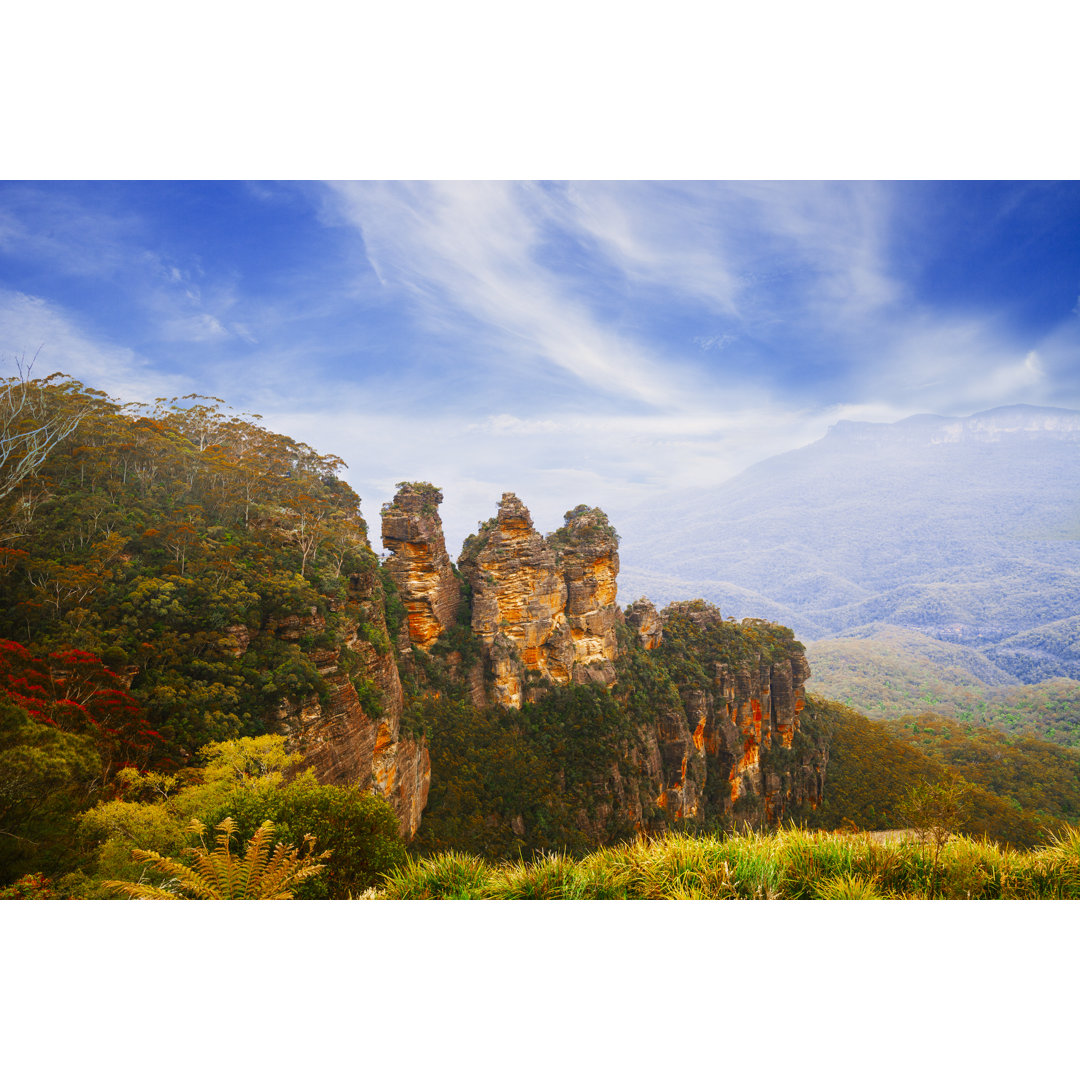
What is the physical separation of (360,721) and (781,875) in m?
10.0

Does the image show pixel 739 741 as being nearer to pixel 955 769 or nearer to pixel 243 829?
pixel 955 769

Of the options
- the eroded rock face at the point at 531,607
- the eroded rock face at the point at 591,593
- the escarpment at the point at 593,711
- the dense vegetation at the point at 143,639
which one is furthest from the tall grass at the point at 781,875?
the eroded rock face at the point at 591,593

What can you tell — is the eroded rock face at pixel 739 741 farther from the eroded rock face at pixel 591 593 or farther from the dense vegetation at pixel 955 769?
the eroded rock face at pixel 591 593

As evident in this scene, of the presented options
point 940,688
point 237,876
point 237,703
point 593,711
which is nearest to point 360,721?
point 237,703

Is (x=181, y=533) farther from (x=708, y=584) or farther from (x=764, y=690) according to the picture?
(x=708, y=584)

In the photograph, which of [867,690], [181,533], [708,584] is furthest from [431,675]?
[708,584]

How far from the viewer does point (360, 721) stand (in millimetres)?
11820

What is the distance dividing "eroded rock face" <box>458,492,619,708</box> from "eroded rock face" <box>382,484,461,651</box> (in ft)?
7.47

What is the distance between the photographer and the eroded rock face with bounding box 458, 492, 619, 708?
894 inches

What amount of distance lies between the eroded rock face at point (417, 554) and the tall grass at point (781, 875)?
16.7m

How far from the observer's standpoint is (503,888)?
4.86 metres

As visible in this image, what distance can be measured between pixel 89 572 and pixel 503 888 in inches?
384

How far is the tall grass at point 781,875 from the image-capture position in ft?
15.3

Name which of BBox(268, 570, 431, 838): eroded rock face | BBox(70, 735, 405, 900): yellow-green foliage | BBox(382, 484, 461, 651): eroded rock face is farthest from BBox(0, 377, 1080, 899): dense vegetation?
BBox(382, 484, 461, 651): eroded rock face
